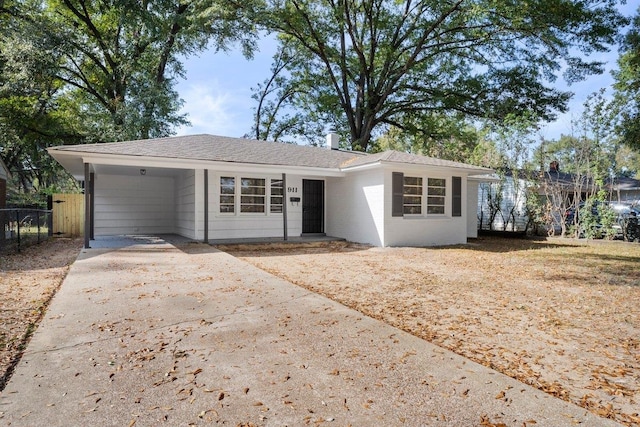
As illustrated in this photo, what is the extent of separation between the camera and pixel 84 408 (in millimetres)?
2180

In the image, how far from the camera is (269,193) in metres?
12.0

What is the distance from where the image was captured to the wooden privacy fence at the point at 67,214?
1381 centimetres

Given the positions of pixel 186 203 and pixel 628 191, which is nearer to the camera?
pixel 186 203

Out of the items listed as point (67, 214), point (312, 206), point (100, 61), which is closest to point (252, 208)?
point (312, 206)

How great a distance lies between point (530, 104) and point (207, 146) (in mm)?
16718

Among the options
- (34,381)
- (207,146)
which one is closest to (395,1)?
(207,146)

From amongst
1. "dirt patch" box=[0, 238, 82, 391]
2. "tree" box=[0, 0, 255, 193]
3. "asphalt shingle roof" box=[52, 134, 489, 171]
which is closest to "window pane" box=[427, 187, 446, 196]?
"asphalt shingle roof" box=[52, 134, 489, 171]

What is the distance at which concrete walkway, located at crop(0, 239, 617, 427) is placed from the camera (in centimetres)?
213

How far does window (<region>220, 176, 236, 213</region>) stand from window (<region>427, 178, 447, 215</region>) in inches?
242

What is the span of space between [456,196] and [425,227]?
166cm

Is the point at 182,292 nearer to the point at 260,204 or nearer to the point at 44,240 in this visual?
the point at 260,204

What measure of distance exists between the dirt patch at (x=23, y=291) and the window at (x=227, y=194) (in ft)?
13.1

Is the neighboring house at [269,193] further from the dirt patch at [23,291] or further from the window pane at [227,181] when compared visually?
the dirt patch at [23,291]

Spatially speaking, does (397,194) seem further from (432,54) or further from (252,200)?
(432,54)
